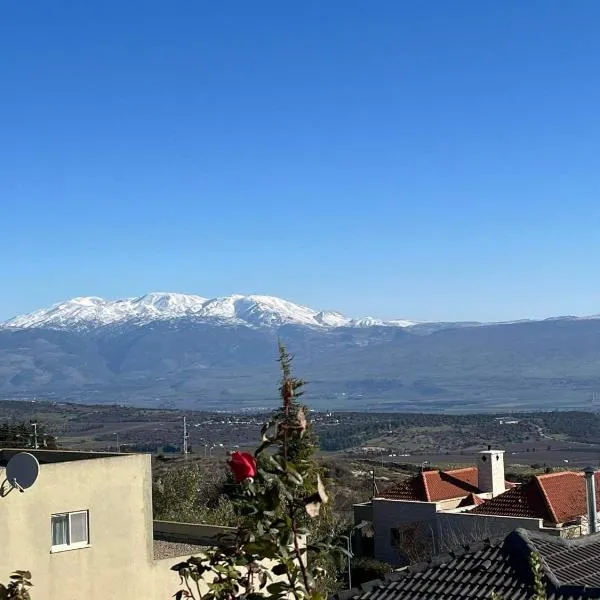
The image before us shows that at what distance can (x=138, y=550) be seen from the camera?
1585cm

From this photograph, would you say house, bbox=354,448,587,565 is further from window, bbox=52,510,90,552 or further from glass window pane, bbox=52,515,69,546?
glass window pane, bbox=52,515,69,546

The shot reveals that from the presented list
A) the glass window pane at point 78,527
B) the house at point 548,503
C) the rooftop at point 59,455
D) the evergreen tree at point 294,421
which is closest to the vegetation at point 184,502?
Answer: the house at point 548,503

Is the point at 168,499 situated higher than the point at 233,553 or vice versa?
the point at 233,553

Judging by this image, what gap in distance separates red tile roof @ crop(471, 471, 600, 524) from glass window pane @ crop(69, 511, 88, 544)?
63.0ft

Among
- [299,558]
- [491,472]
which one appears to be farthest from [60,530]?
[491,472]

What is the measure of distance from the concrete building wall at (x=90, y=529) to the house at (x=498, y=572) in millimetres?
4729

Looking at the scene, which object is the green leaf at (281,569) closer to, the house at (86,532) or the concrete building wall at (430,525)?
the house at (86,532)

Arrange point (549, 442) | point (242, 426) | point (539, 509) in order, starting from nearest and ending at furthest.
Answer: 1. point (539, 509)
2. point (549, 442)
3. point (242, 426)

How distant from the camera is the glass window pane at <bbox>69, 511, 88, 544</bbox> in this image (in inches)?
586

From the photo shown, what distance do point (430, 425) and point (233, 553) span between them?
606 ft

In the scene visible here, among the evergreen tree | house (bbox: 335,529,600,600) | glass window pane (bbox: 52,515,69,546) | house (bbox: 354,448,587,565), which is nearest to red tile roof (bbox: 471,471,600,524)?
house (bbox: 354,448,587,565)

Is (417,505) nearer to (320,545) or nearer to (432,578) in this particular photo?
(432,578)

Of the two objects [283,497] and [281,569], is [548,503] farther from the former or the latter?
[283,497]

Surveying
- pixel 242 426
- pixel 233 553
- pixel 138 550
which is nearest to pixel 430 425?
pixel 242 426
